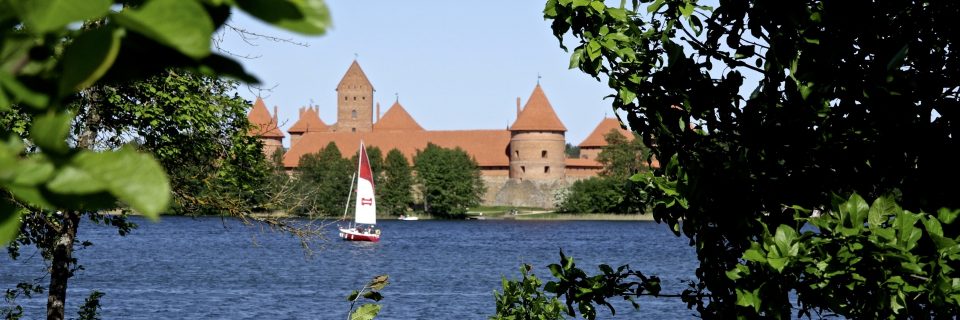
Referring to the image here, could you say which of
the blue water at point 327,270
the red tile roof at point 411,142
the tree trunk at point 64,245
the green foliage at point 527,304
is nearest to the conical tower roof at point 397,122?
the red tile roof at point 411,142

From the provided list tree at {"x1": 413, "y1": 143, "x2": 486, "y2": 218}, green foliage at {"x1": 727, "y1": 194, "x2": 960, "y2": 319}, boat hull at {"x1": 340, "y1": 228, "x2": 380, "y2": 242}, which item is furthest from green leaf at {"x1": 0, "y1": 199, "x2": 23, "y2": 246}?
tree at {"x1": 413, "y1": 143, "x2": 486, "y2": 218}

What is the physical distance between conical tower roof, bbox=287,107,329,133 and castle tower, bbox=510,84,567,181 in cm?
2848

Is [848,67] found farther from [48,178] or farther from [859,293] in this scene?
[48,178]

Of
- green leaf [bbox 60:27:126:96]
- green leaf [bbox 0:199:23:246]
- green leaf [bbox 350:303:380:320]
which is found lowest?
green leaf [bbox 350:303:380:320]

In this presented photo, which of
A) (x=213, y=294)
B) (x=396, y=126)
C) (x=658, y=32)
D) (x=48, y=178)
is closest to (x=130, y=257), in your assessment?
(x=213, y=294)

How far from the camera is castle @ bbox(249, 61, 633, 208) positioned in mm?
117938

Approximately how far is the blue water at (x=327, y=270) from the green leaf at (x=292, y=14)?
11.1m

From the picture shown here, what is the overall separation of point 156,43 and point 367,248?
68.0 metres

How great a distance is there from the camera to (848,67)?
4852 mm

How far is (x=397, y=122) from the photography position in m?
135

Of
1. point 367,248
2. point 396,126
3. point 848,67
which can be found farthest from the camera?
point 396,126

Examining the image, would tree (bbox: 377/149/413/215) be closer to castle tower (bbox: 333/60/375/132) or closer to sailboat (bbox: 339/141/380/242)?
castle tower (bbox: 333/60/375/132)

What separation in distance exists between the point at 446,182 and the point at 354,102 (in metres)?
29.1

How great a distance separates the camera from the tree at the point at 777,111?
4.69 meters
